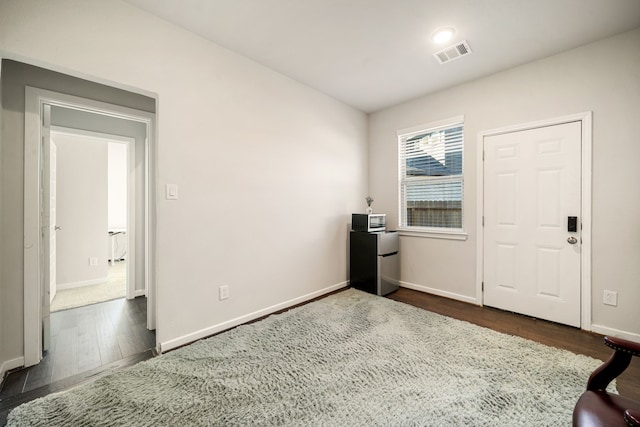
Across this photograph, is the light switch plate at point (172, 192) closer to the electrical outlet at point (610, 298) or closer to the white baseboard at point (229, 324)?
the white baseboard at point (229, 324)

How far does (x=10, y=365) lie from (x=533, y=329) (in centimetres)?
440

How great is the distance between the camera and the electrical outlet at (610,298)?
91.4 inches

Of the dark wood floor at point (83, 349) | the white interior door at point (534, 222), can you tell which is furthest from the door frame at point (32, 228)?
the white interior door at point (534, 222)

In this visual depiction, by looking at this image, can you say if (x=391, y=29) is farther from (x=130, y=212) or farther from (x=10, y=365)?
(x=10, y=365)

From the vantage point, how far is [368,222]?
350 centimetres

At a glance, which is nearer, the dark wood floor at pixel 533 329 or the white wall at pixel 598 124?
the dark wood floor at pixel 533 329

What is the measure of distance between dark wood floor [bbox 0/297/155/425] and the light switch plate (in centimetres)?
130

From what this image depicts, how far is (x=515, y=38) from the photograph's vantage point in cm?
232

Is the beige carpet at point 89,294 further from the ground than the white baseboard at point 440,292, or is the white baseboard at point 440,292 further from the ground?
the white baseboard at point 440,292

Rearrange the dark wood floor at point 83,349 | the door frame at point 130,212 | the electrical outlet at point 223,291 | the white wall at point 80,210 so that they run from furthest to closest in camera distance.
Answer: the white wall at point 80,210 < the door frame at point 130,212 < the electrical outlet at point 223,291 < the dark wood floor at point 83,349

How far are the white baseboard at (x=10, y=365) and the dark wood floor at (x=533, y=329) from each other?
3513 mm

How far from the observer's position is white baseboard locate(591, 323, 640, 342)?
7.34ft

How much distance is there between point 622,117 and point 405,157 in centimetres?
209

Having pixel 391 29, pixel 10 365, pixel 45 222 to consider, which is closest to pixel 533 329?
pixel 391 29
